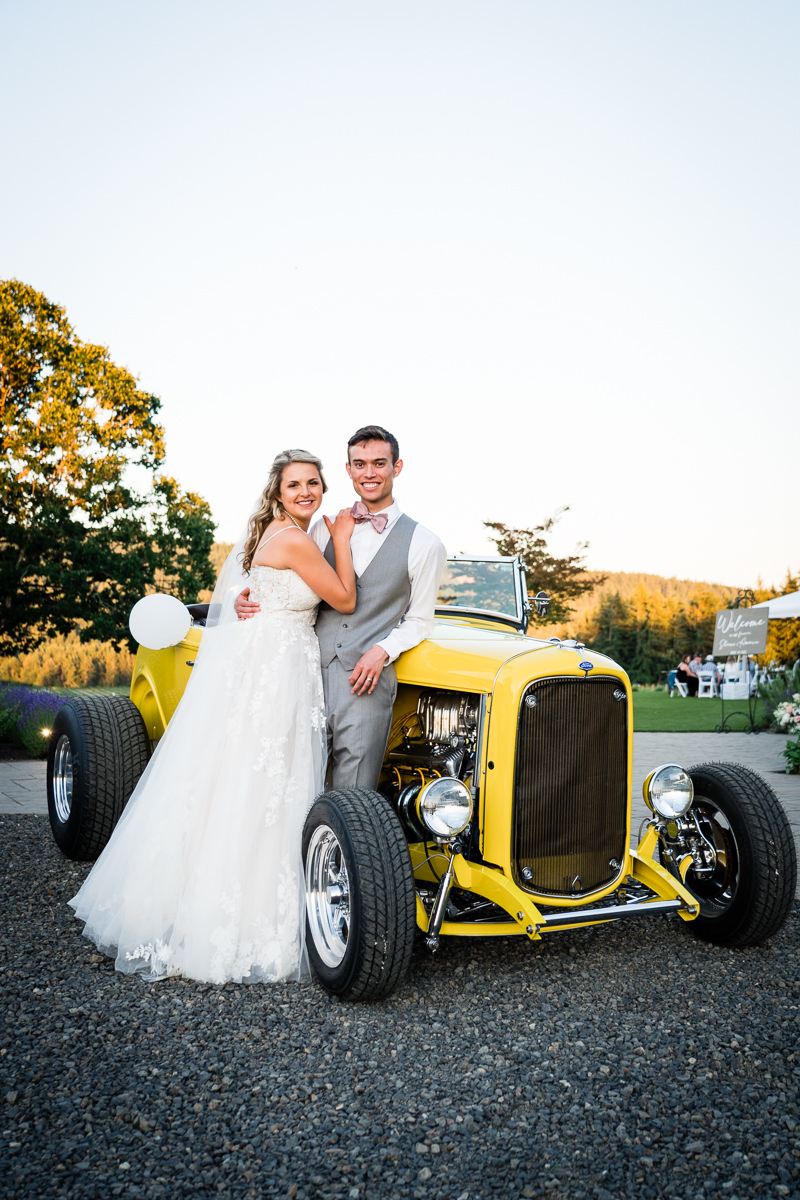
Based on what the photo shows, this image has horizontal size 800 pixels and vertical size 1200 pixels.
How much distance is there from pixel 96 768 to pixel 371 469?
7.92 feet

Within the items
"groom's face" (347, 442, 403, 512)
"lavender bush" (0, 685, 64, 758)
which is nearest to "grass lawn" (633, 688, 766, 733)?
"lavender bush" (0, 685, 64, 758)

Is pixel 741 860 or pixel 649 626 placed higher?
pixel 649 626

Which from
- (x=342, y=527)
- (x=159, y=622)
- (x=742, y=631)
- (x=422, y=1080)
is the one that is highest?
(x=742, y=631)

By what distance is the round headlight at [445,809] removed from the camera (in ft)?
10.5

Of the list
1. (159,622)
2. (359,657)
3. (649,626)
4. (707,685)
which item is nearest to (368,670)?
(359,657)

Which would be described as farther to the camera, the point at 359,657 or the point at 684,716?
the point at 684,716

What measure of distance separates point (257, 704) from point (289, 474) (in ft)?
3.51

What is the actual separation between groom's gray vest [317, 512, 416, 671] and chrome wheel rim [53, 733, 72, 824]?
2.29m

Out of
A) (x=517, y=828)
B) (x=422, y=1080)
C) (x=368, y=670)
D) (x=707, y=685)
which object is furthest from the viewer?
(x=707, y=685)

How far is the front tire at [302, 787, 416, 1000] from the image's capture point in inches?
119

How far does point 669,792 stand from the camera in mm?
3781

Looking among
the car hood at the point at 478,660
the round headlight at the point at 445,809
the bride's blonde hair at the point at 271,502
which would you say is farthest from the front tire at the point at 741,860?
the bride's blonde hair at the point at 271,502

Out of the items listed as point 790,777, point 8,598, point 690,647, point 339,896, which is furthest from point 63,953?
point 690,647

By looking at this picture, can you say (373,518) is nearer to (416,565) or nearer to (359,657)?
(416,565)
